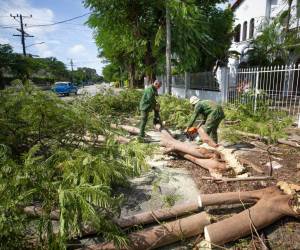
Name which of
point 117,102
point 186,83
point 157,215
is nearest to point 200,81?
point 186,83

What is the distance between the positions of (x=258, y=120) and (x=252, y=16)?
17.7 m

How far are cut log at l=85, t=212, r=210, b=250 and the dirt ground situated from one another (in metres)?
0.36

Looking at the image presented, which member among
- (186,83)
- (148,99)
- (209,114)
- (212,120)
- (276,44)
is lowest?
(212,120)

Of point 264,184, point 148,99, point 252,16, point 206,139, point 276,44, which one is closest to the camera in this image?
point 264,184

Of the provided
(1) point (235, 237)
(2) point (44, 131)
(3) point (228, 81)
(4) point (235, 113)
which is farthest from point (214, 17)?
(1) point (235, 237)

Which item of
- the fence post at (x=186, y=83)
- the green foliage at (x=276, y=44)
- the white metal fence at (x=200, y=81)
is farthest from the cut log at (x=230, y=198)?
the green foliage at (x=276, y=44)

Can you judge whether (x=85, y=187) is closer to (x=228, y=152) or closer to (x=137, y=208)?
(x=137, y=208)

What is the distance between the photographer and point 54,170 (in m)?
3.67

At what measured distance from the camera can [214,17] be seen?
17156 mm

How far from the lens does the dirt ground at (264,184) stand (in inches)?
A: 119

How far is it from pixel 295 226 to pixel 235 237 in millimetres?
895

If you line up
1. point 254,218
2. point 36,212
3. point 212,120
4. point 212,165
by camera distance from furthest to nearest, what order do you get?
point 212,120 < point 212,165 < point 254,218 < point 36,212

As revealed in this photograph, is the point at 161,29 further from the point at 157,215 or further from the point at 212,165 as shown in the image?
the point at 157,215

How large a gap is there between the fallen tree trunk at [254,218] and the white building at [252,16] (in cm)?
1556
